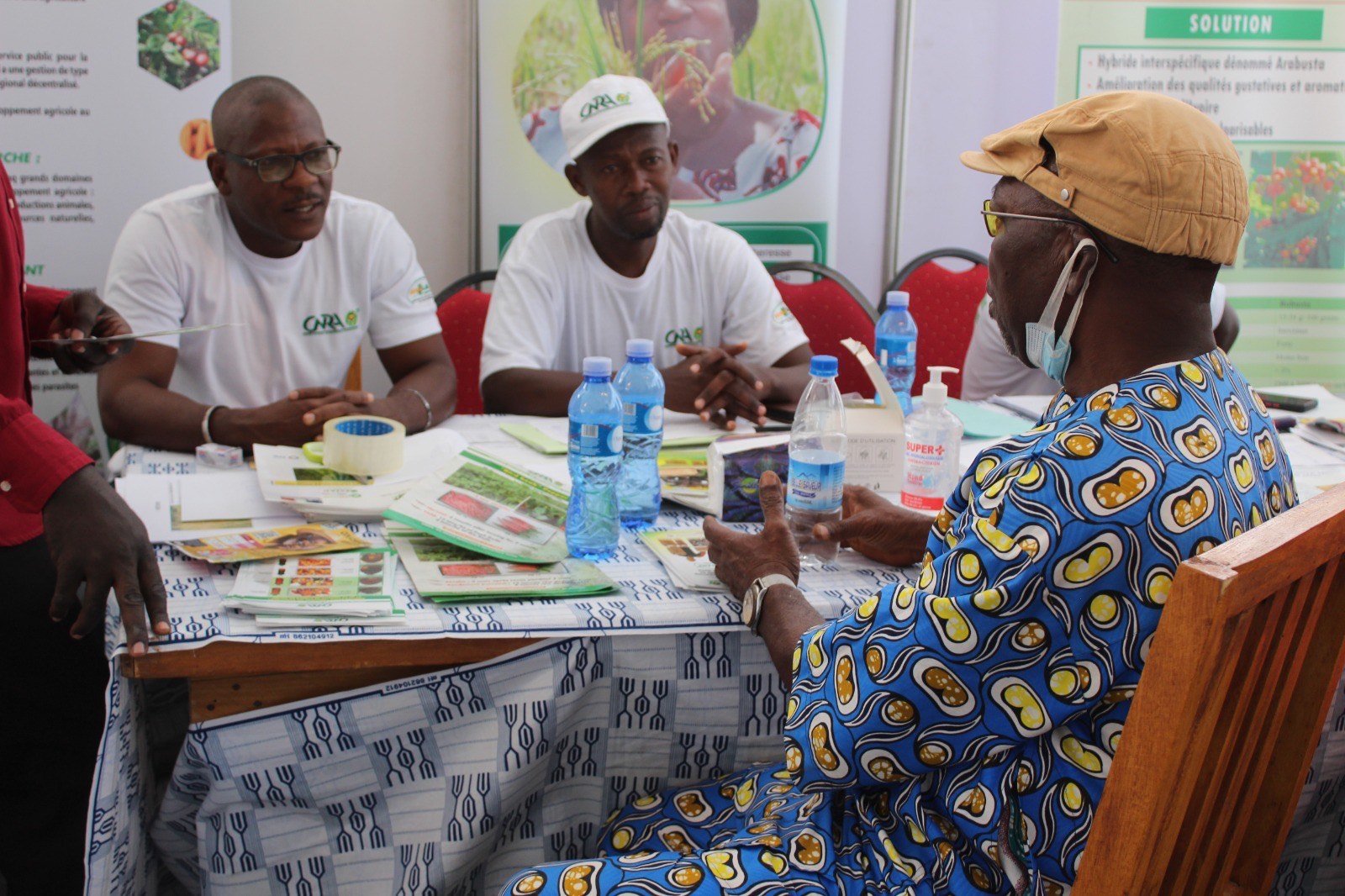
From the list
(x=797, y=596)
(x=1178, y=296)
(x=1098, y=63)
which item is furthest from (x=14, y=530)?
(x=1098, y=63)

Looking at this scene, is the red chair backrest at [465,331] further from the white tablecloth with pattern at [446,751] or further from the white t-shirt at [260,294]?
the white tablecloth with pattern at [446,751]

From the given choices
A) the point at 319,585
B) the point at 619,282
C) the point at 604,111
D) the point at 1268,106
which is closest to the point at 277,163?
the point at 604,111

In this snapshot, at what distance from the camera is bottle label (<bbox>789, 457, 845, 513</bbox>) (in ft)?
5.79

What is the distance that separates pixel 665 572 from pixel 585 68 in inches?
104

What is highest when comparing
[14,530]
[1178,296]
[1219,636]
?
[1178,296]

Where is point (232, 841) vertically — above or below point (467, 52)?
below

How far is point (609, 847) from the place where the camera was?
1.53 meters

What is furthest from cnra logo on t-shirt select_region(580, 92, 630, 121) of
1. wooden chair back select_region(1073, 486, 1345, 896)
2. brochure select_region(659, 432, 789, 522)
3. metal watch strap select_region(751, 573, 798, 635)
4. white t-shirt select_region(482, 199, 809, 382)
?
wooden chair back select_region(1073, 486, 1345, 896)

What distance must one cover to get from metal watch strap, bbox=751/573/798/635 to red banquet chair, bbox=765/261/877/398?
6.13ft

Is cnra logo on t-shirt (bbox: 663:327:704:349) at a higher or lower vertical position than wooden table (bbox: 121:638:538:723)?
higher

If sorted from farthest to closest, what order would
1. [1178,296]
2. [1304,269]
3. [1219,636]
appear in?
1. [1304,269]
2. [1178,296]
3. [1219,636]

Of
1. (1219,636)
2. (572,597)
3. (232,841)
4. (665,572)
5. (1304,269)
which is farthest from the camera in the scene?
(1304,269)

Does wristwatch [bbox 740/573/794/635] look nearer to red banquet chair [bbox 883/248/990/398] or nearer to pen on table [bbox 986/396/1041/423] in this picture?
pen on table [bbox 986/396/1041/423]

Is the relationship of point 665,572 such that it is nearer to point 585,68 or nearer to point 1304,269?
point 585,68
